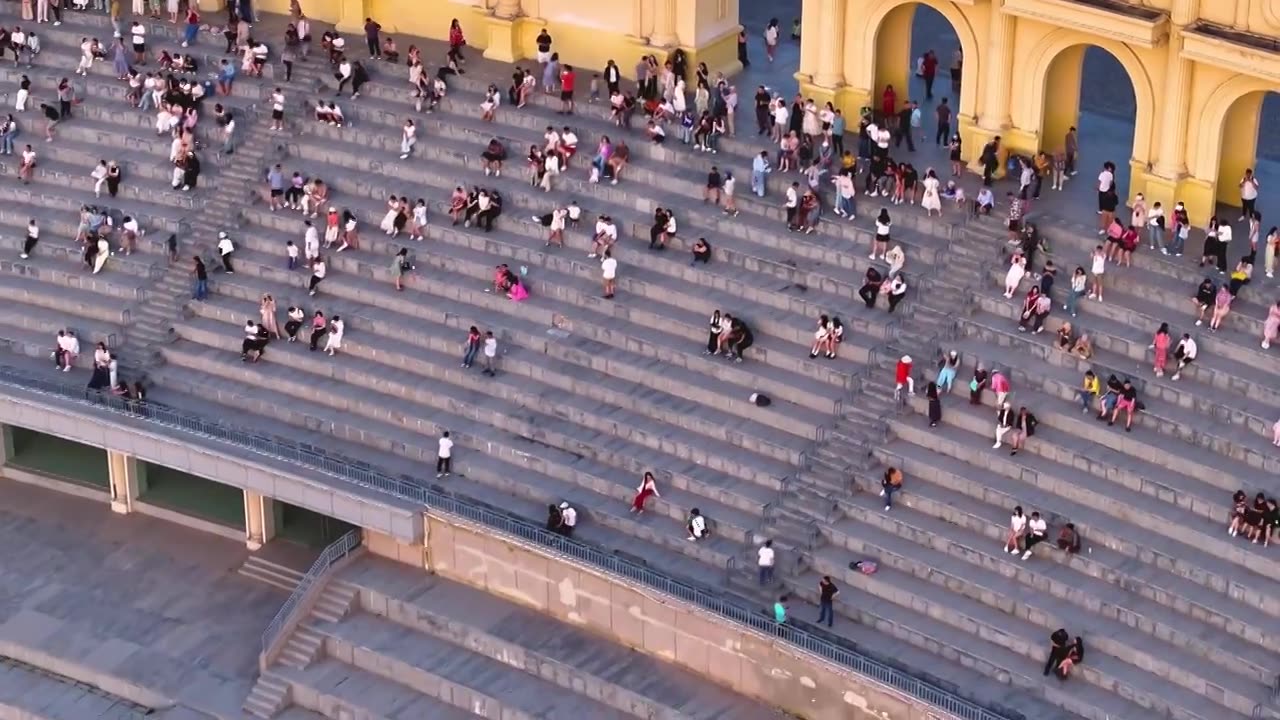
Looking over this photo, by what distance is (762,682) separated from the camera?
58.8m

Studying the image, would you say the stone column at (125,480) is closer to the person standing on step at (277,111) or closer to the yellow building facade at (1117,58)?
the person standing on step at (277,111)

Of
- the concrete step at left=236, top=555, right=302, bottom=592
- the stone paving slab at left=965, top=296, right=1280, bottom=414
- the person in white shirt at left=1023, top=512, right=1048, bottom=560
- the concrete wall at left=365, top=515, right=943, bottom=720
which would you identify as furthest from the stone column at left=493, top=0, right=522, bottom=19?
the person in white shirt at left=1023, top=512, right=1048, bottom=560

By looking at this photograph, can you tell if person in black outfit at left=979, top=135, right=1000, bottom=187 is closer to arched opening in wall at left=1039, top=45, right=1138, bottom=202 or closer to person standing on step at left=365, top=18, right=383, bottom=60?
arched opening in wall at left=1039, top=45, right=1138, bottom=202

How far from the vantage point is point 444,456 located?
63.7 m

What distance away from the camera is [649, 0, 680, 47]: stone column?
7106cm

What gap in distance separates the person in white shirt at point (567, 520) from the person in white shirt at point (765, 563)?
4453 mm

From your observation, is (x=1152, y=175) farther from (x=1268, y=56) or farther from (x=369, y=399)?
(x=369, y=399)

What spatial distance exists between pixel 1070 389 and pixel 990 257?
15.6 ft

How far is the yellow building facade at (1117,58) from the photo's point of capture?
200 ft

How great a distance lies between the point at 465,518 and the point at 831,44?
613 inches

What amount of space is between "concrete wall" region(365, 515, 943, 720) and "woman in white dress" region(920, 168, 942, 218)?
40.5ft

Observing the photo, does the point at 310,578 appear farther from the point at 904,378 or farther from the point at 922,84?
the point at 922,84

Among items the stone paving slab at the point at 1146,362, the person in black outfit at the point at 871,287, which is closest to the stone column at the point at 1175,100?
the stone paving slab at the point at 1146,362

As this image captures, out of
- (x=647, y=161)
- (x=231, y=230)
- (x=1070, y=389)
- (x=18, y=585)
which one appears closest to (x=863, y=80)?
(x=647, y=161)
